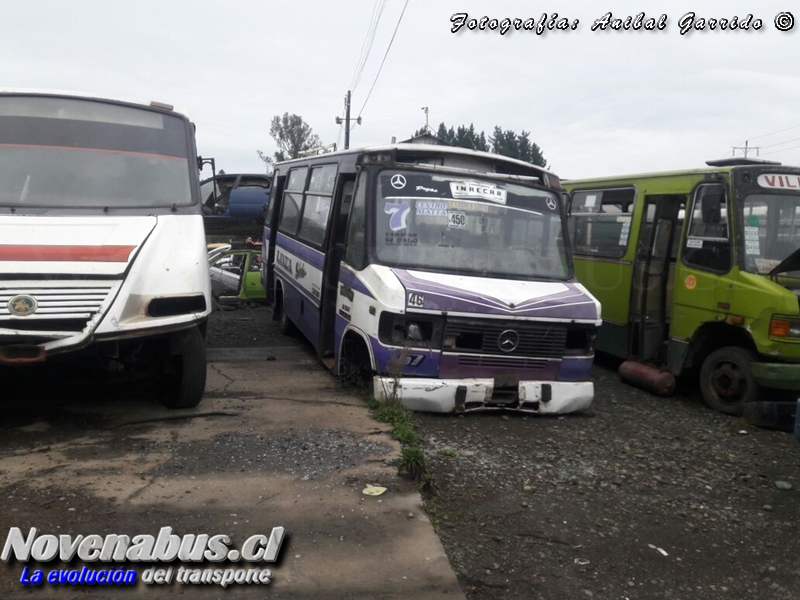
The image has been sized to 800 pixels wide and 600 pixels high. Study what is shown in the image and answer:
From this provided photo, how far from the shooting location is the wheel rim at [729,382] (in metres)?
7.71

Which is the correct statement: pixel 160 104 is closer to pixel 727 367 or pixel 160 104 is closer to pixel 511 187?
pixel 511 187

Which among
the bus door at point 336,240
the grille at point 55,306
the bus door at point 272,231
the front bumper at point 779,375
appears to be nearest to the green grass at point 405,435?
the bus door at point 336,240

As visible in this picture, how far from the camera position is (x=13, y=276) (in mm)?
5070

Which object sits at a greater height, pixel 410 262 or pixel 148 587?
pixel 410 262

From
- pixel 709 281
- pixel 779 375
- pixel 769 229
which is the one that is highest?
pixel 769 229

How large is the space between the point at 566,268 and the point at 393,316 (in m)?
2.01

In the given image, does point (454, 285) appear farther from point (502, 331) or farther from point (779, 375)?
point (779, 375)

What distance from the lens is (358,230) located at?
7.24 metres

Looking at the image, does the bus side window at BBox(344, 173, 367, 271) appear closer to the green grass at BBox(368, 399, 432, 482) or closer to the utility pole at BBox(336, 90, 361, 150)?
the green grass at BBox(368, 399, 432, 482)

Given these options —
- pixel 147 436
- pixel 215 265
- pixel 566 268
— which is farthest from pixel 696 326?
pixel 215 265

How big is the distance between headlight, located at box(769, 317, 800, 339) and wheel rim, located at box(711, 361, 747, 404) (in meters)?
0.66

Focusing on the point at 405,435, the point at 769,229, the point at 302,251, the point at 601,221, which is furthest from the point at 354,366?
the point at 601,221

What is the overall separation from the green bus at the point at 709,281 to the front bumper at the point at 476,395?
1717mm

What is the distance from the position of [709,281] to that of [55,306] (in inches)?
243
